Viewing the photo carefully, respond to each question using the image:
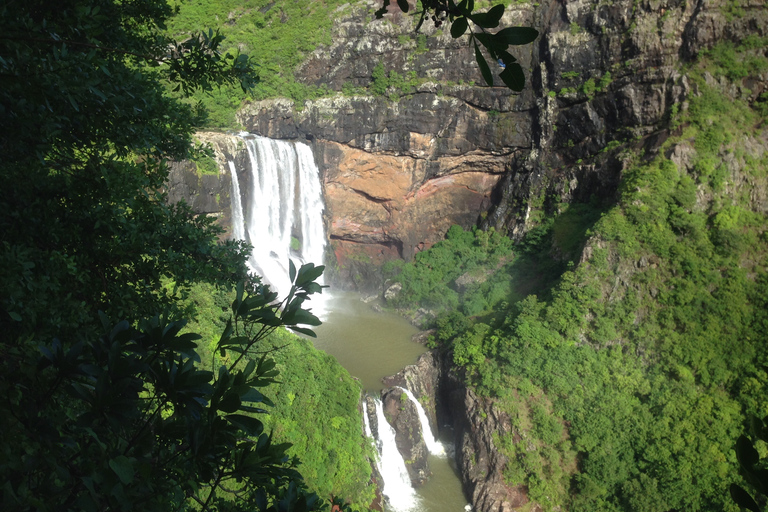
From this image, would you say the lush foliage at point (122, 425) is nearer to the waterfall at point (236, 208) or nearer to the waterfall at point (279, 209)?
the waterfall at point (279, 209)

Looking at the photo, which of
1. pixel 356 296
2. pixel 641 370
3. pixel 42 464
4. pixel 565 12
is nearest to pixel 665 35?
pixel 565 12

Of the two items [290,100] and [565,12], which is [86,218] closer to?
[290,100]

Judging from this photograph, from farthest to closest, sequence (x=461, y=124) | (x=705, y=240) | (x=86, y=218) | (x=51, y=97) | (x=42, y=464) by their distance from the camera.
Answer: (x=461, y=124), (x=705, y=240), (x=86, y=218), (x=51, y=97), (x=42, y=464)

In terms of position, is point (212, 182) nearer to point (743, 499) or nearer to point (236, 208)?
point (236, 208)

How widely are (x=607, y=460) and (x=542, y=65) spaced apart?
14.1 m

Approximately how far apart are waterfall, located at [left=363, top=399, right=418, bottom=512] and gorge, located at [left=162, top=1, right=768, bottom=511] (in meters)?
1.42

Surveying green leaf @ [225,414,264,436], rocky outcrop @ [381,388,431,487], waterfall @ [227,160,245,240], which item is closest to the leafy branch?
green leaf @ [225,414,264,436]

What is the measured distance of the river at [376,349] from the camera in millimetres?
10953

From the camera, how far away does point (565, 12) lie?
57.7 feet

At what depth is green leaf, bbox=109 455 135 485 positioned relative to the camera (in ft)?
3.29

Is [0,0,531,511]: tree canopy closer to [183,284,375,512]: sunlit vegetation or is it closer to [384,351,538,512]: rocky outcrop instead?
[183,284,375,512]: sunlit vegetation

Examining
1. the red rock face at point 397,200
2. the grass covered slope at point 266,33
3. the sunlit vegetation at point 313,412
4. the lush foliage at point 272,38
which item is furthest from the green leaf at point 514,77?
the red rock face at point 397,200

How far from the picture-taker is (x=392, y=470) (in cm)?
1127

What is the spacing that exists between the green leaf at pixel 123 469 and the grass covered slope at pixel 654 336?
10806 mm
